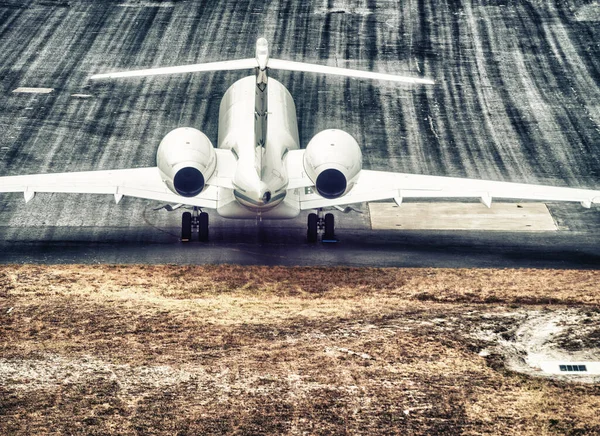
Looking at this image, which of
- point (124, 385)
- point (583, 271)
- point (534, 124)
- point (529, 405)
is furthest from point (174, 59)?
point (529, 405)

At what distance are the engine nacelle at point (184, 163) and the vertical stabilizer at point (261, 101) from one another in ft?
5.67

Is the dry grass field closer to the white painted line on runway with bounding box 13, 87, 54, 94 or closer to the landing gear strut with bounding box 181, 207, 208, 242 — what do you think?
the landing gear strut with bounding box 181, 207, 208, 242

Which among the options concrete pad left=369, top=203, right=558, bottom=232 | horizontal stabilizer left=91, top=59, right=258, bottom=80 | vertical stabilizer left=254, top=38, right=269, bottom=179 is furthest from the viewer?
concrete pad left=369, top=203, right=558, bottom=232

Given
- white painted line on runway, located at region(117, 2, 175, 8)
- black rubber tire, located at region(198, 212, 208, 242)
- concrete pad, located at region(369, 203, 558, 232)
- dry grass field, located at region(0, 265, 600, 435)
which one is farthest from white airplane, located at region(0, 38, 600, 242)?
white painted line on runway, located at region(117, 2, 175, 8)

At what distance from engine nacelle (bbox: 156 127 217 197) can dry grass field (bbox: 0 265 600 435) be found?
3459 millimetres

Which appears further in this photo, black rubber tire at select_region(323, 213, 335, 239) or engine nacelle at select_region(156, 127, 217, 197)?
black rubber tire at select_region(323, 213, 335, 239)

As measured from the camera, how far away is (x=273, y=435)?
23.3 metres

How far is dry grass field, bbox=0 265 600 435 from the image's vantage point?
24.0 metres

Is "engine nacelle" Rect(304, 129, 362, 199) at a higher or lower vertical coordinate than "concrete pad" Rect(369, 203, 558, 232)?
higher

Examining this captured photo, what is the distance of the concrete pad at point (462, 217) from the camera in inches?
1491

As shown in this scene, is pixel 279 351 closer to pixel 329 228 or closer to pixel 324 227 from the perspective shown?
pixel 329 228

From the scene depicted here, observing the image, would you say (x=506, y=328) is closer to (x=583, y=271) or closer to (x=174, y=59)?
(x=583, y=271)

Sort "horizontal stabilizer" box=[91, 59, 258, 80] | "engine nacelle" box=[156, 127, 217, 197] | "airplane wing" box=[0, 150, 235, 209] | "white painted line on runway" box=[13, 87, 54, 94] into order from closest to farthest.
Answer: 1. "horizontal stabilizer" box=[91, 59, 258, 80]
2. "engine nacelle" box=[156, 127, 217, 197]
3. "airplane wing" box=[0, 150, 235, 209]
4. "white painted line on runway" box=[13, 87, 54, 94]

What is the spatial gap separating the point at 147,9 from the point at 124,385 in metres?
34.6
